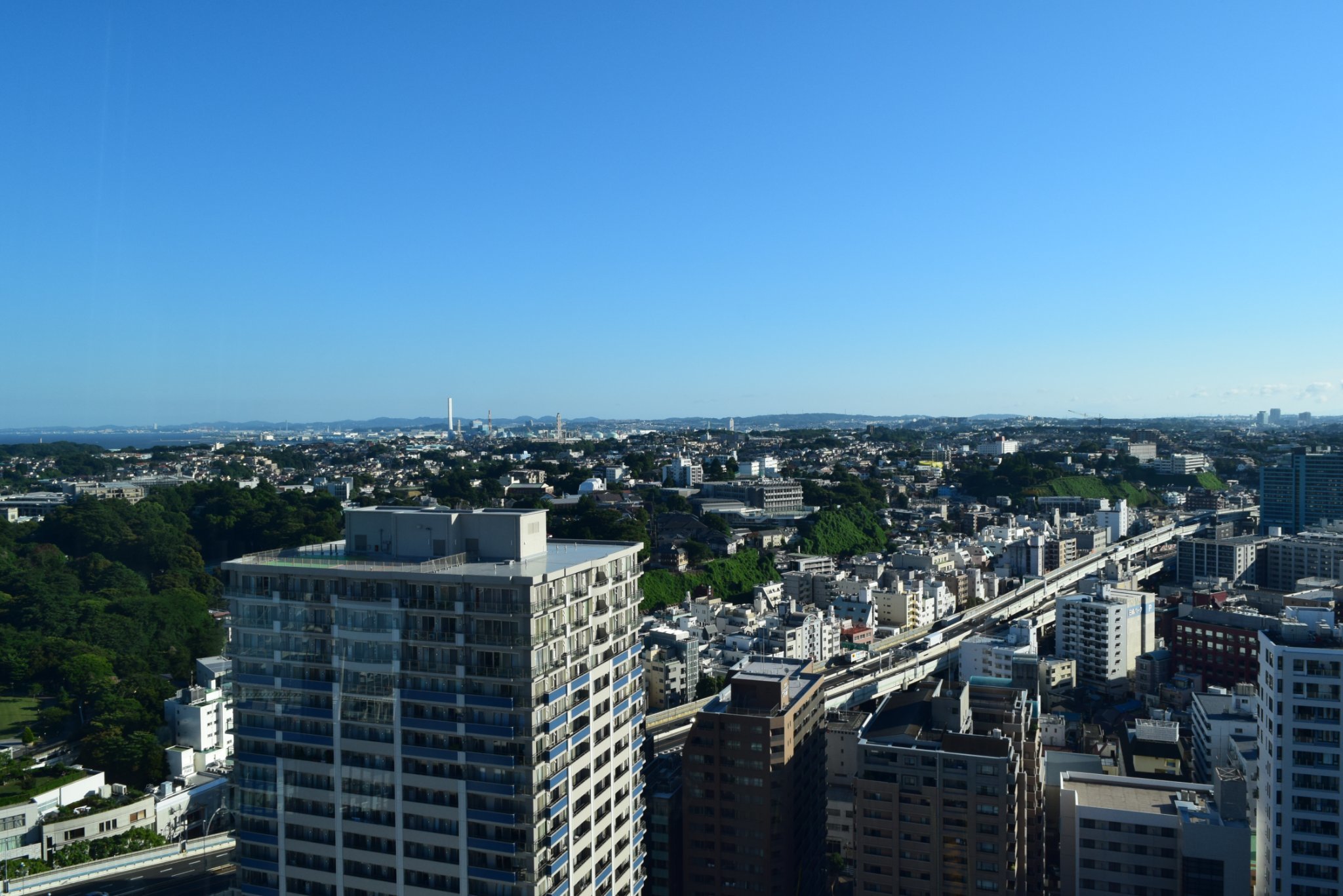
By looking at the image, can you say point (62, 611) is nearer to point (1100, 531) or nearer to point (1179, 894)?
point (1179, 894)

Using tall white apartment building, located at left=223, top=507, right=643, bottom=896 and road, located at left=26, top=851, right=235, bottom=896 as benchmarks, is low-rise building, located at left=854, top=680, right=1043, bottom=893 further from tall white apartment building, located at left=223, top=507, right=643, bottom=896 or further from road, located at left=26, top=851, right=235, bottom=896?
road, located at left=26, top=851, right=235, bottom=896

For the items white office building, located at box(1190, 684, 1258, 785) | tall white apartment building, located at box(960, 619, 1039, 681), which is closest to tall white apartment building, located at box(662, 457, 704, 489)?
tall white apartment building, located at box(960, 619, 1039, 681)

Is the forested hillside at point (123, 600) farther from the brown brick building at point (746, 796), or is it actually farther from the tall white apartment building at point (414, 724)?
the tall white apartment building at point (414, 724)

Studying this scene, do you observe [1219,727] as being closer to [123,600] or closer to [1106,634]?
[1106,634]

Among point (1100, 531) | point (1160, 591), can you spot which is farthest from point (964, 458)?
point (1160, 591)

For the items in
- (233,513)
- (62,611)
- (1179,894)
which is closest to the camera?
(1179,894)

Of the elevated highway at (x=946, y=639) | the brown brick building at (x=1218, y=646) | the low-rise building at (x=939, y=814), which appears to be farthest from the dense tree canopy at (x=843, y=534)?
the low-rise building at (x=939, y=814)
